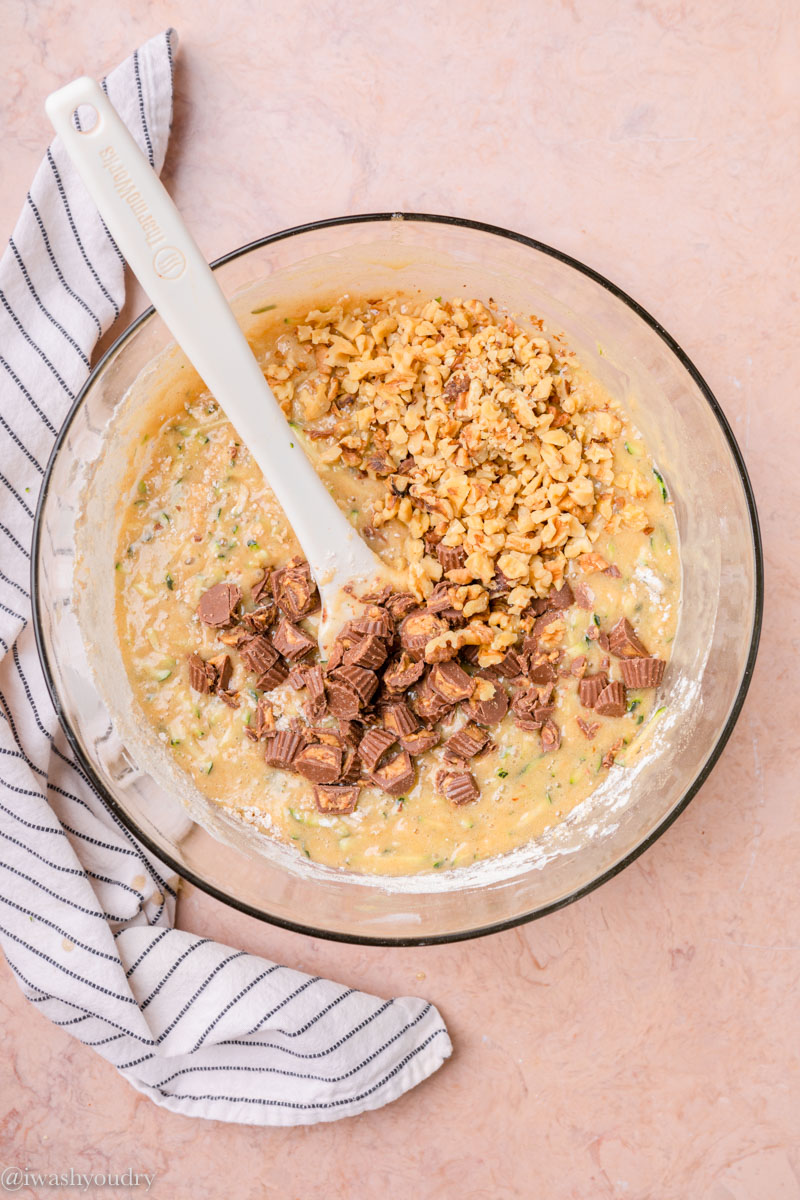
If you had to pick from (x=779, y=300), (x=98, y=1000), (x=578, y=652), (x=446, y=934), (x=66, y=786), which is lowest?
(x=446, y=934)

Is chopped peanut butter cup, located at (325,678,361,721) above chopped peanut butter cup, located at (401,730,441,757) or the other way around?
above

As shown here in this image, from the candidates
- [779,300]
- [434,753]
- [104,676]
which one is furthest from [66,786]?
[779,300]

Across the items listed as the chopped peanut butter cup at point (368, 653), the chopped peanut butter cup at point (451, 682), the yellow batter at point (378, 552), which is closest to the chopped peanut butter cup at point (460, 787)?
the yellow batter at point (378, 552)

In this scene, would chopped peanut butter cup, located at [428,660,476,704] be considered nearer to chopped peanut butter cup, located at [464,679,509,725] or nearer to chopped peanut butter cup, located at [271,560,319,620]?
chopped peanut butter cup, located at [464,679,509,725]

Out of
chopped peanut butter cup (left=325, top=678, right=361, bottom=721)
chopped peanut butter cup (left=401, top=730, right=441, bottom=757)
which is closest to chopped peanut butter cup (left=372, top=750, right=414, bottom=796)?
chopped peanut butter cup (left=401, top=730, right=441, bottom=757)

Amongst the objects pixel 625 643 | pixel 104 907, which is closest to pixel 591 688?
pixel 625 643

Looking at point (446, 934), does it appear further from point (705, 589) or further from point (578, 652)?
point (705, 589)
